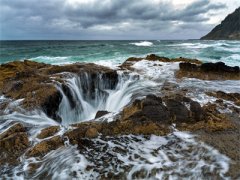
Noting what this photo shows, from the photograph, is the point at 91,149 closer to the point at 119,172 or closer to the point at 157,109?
the point at 119,172

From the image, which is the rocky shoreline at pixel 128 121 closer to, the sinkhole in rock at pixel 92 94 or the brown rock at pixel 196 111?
the brown rock at pixel 196 111

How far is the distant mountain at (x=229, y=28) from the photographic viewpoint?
341 ft

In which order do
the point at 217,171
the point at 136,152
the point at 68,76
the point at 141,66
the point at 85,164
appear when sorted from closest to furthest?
1. the point at 217,171
2. the point at 85,164
3. the point at 136,152
4. the point at 68,76
5. the point at 141,66

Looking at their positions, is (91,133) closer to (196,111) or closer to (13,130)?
(13,130)

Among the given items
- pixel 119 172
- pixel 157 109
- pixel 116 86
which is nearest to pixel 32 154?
pixel 119 172

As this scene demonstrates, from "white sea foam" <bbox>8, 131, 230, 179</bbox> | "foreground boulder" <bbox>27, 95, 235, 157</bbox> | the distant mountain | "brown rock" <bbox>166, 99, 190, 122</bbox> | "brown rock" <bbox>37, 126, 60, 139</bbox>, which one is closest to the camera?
"white sea foam" <bbox>8, 131, 230, 179</bbox>

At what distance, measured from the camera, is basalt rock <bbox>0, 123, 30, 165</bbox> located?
4.78 metres

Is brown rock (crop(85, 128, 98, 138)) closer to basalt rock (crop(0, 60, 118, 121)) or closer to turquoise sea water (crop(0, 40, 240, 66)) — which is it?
basalt rock (crop(0, 60, 118, 121))

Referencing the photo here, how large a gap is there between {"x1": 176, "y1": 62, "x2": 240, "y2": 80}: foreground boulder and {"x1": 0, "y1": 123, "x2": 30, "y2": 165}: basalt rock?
243 inches

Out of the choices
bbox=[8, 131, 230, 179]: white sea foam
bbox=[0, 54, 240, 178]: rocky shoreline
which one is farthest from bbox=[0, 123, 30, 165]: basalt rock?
bbox=[8, 131, 230, 179]: white sea foam

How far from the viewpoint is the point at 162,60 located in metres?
Answer: 13.4

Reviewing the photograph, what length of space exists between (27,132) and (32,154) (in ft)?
2.82

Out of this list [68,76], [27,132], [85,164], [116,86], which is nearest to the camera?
[85,164]

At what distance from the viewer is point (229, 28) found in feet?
368
